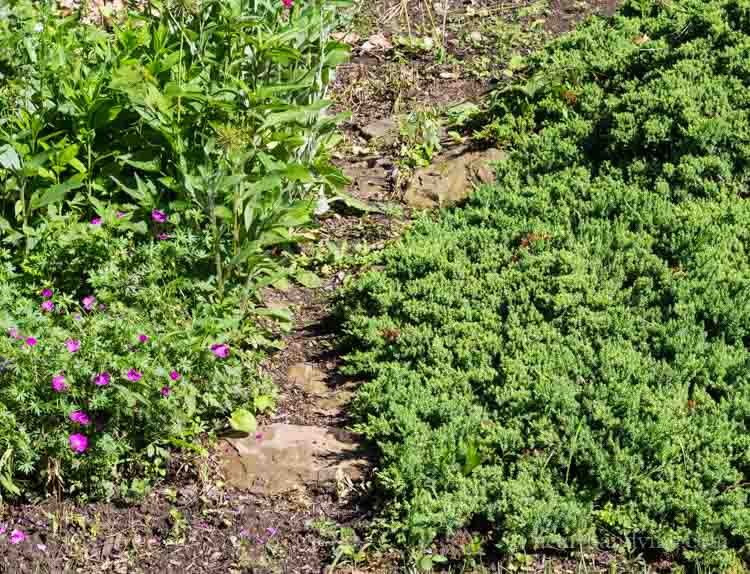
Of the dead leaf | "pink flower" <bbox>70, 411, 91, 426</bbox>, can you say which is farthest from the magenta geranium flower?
the dead leaf

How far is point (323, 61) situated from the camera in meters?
5.57

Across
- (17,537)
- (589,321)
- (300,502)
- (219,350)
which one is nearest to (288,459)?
(300,502)

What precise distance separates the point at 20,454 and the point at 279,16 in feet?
10.1

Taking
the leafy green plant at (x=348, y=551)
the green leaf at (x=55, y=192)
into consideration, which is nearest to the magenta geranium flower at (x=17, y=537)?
the leafy green plant at (x=348, y=551)

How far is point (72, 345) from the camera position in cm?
410

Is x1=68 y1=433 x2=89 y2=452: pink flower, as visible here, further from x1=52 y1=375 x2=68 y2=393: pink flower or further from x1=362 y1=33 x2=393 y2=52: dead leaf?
x1=362 y1=33 x2=393 y2=52: dead leaf

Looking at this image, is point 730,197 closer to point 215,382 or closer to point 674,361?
point 674,361

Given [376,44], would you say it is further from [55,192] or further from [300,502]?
[300,502]

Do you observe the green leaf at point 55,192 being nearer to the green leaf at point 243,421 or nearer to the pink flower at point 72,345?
the pink flower at point 72,345

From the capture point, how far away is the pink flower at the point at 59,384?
155 inches

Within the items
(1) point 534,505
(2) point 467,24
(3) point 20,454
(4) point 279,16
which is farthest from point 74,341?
(2) point 467,24

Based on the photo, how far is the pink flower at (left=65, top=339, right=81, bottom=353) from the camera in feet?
13.4

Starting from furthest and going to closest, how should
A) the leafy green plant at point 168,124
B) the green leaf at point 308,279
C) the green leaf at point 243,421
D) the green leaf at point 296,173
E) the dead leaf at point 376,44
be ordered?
the dead leaf at point 376,44
the green leaf at point 308,279
the green leaf at point 296,173
the leafy green plant at point 168,124
the green leaf at point 243,421

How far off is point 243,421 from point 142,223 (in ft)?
3.91
